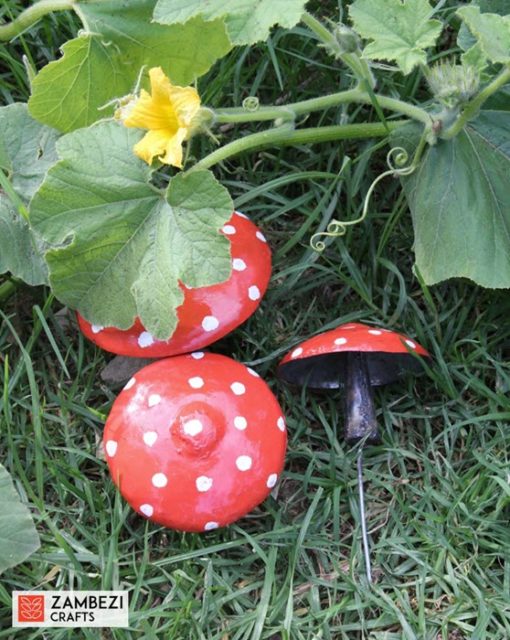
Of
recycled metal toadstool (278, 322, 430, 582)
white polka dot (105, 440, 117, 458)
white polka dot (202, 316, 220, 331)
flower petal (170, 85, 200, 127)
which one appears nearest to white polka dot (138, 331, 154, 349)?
white polka dot (202, 316, 220, 331)

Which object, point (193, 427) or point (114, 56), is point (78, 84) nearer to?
point (114, 56)

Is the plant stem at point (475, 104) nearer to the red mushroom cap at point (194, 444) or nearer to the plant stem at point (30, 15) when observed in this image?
the red mushroom cap at point (194, 444)

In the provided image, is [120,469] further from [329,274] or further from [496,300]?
[496,300]

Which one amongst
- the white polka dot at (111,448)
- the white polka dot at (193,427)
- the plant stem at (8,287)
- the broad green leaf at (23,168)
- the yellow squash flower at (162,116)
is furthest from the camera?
the plant stem at (8,287)

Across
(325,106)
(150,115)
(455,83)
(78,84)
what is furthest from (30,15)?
(455,83)

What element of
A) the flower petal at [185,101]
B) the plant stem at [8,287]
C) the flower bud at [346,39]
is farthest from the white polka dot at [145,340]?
the flower bud at [346,39]

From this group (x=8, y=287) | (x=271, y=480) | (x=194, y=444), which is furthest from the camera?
(x=8, y=287)
